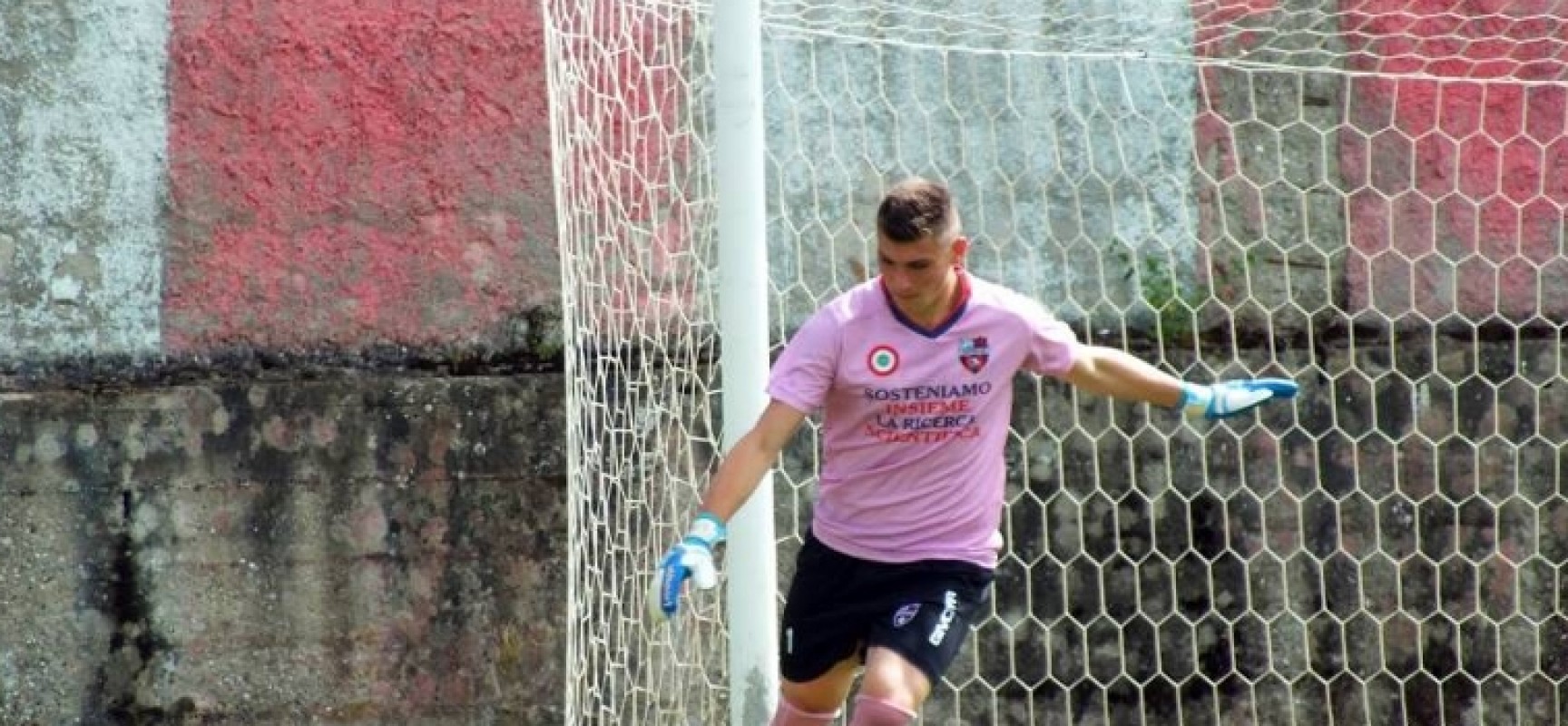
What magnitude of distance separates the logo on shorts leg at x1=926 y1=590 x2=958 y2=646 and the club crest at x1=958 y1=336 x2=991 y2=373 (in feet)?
1.35

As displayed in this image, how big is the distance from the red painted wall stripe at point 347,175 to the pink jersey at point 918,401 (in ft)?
5.32

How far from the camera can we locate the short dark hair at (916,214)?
413 cm

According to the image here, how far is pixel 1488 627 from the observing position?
5.77 m

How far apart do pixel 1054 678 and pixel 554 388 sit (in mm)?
1370

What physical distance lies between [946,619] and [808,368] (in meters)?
0.52

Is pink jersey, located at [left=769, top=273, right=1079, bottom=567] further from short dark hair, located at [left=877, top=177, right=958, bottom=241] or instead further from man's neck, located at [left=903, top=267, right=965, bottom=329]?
short dark hair, located at [left=877, top=177, right=958, bottom=241]

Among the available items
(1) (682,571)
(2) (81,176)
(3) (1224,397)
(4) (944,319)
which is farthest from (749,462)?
(2) (81,176)

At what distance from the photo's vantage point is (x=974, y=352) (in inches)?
171

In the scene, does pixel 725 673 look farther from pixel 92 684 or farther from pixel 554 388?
pixel 92 684

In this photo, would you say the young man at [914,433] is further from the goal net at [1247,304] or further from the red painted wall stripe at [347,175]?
the red painted wall stripe at [347,175]

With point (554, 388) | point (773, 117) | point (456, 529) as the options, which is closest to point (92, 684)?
point (456, 529)

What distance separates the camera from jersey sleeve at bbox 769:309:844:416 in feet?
13.9

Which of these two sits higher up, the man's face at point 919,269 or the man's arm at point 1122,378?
the man's face at point 919,269

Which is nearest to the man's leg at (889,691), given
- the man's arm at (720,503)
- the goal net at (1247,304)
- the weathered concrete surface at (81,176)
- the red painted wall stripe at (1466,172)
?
the man's arm at (720,503)
